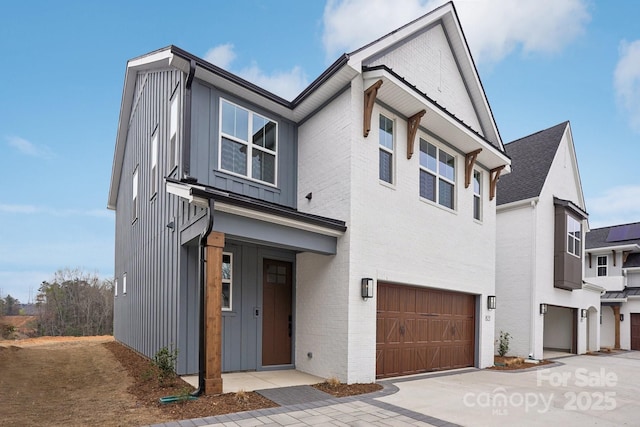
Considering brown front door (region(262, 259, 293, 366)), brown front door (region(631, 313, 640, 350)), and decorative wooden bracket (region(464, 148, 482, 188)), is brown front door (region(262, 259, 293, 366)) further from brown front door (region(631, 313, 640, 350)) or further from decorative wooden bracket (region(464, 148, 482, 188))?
brown front door (region(631, 313, 640, 350))

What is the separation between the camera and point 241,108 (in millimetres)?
8680

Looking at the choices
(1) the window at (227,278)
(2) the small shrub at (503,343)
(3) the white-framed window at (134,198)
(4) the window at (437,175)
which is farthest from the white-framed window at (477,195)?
(3) the white-framed window at (134,198)

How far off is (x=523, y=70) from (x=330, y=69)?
45.5 ft

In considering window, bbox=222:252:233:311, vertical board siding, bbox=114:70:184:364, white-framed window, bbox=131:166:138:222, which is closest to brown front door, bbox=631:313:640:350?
window, bbox=222:252:233:311

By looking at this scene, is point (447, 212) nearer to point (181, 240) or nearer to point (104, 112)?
point (181, 240)

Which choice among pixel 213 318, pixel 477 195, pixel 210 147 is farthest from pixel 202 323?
pixel 477 195

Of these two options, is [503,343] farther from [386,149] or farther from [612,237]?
[612,237]

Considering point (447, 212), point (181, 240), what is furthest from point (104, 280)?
point (447, 212)

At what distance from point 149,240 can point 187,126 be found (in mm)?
4487

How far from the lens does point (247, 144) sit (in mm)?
8648

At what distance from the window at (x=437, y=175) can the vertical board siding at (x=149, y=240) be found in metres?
5.95

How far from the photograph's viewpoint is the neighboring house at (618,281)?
864 inches

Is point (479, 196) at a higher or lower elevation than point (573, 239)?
higher

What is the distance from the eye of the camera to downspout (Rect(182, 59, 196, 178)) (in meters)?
7.50
